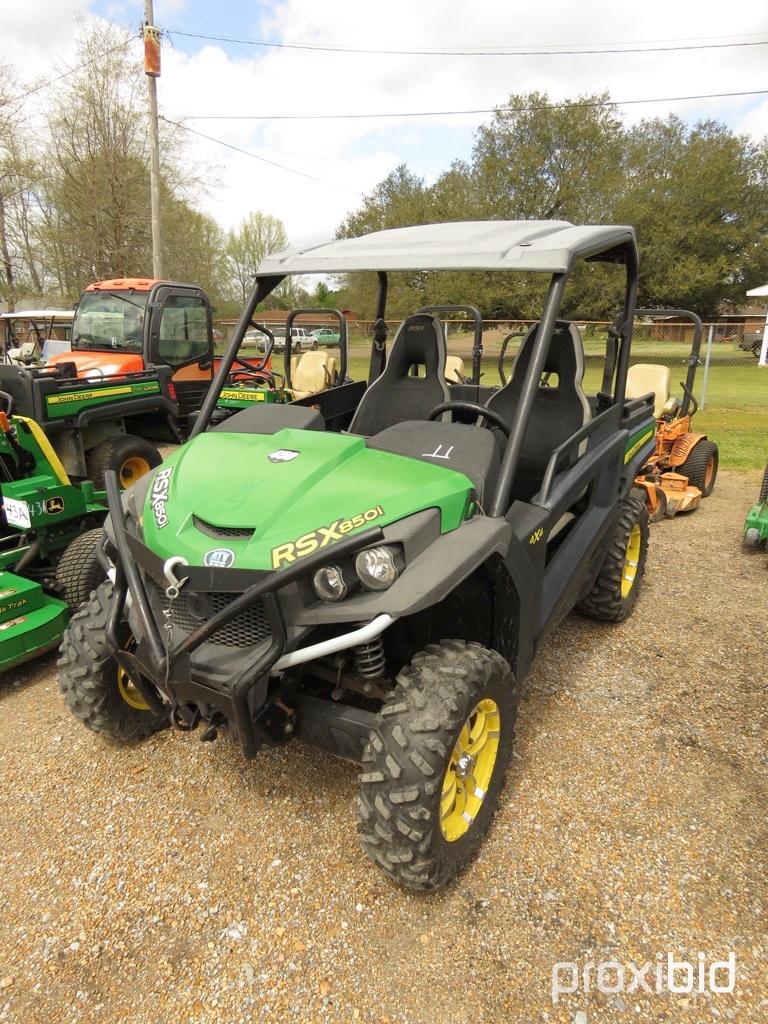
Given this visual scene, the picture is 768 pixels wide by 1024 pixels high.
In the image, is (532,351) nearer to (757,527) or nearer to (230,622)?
(230,622)

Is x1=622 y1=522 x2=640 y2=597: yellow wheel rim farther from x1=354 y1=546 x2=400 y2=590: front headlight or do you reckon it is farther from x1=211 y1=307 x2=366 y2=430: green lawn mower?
x1=354 y1=546 x2=400 y2=590: front headlight

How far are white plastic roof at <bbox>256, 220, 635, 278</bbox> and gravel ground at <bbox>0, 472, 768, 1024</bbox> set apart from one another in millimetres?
1930

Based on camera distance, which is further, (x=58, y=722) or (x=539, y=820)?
(x=58, y=722)

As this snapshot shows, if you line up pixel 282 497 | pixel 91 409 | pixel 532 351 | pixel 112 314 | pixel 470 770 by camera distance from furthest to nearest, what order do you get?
pixel 112 314 → pixel 91 409 → pixel 532 351 → pixel 470 770 → pixel 282 497

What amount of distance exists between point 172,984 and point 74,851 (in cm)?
65

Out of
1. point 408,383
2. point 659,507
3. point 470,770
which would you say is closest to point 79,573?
point 408,383

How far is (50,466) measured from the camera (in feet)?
13.4

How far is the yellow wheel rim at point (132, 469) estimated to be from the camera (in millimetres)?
6096

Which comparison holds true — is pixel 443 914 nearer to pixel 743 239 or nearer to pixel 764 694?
pixel 764 694

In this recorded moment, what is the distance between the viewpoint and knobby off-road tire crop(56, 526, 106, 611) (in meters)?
3.47

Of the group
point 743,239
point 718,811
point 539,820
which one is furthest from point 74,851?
point 743,239

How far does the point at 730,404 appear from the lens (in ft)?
43.0

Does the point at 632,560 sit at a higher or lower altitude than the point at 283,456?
lower
